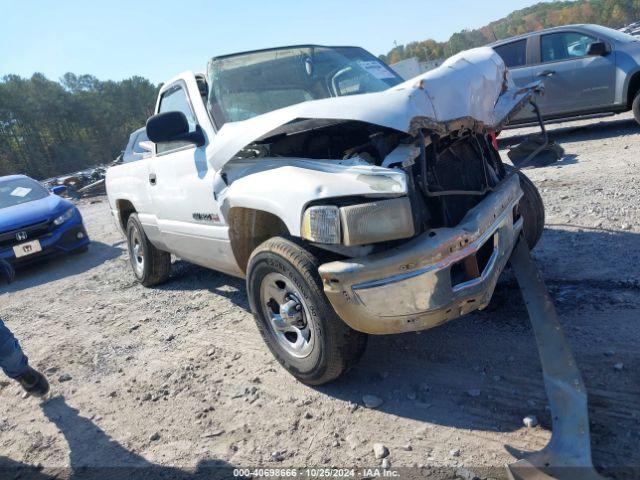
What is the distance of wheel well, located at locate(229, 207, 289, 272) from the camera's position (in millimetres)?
3277

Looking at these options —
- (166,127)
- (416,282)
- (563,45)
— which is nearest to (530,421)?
(416,282)

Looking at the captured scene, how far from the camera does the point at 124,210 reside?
588cm

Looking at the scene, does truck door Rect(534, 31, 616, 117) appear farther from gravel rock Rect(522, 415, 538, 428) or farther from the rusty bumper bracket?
gravel rock Rect(522, 415, 538, 428)

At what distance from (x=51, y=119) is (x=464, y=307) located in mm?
52238

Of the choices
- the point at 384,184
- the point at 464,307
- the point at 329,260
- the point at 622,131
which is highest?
the point at 384,184

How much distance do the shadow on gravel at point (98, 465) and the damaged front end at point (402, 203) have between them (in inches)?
41.2

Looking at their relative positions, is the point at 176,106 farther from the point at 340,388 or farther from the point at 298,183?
the point at 340,388

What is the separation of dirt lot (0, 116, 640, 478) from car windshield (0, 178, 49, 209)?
4.30 metres

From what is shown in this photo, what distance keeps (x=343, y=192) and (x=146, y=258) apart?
3.60 metres

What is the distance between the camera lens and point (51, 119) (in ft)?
153

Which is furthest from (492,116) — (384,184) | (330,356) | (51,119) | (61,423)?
(51,119)

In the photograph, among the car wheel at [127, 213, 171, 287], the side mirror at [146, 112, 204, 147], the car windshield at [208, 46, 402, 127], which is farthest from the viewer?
the car wheel at [127, 213, 171, 287]

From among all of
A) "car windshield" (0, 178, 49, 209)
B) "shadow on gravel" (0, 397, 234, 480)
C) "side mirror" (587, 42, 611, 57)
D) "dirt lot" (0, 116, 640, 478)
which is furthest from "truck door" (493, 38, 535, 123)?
"car windshield" (0, 178, 49, 209)

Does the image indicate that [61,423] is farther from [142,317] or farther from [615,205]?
[615,205]
